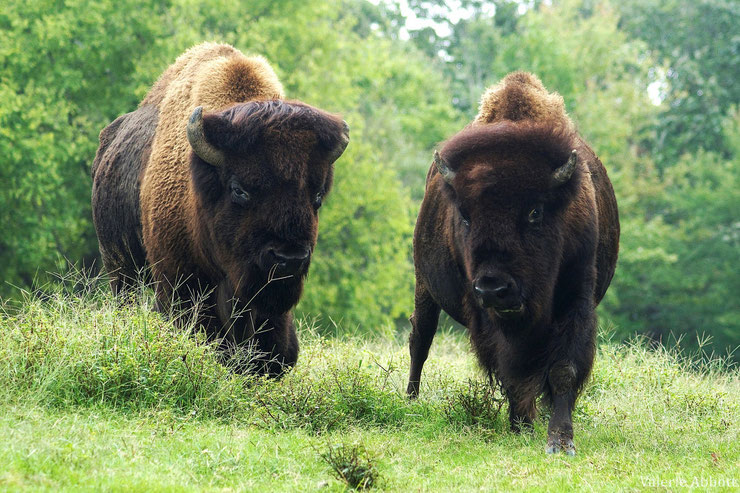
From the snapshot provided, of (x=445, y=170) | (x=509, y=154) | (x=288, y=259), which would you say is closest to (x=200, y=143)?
(x=288, y=259)

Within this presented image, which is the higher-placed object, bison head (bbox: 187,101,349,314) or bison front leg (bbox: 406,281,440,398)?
bison head (bbox: 187,101,349,314)

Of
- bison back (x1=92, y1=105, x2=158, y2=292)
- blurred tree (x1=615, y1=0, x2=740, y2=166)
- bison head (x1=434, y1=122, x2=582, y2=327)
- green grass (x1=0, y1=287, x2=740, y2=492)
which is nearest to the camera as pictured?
green grass (x1=0, y1=287, x2=740, y2=492)

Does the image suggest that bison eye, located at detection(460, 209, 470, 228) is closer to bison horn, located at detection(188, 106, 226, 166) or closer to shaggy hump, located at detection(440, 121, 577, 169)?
shaggy hump, located at detection(440, 121, 577, 169)

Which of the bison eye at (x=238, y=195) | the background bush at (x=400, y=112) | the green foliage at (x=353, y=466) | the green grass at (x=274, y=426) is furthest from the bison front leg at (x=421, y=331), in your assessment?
the background bush at (x=400, y=112)

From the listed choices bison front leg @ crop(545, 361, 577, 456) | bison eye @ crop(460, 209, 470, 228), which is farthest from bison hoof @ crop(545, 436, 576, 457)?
bison eye @ crop(460, 209, 470, 228)

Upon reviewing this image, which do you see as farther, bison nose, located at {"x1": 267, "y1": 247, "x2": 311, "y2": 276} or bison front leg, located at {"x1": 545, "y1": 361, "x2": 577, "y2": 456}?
bison nose, located at {"x1": 267, "y1": 247, "x2": 311, "y2": 276}

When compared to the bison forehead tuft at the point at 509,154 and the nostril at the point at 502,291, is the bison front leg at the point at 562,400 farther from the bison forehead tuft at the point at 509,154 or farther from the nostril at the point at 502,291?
the bison forehead tuft at the point at 509,154

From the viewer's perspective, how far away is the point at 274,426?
6.42 metres

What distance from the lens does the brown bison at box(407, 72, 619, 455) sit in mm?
6363

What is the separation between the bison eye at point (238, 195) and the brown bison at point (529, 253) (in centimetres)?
149

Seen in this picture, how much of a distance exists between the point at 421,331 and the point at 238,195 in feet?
8.64

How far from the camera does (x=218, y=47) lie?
9.22 metres

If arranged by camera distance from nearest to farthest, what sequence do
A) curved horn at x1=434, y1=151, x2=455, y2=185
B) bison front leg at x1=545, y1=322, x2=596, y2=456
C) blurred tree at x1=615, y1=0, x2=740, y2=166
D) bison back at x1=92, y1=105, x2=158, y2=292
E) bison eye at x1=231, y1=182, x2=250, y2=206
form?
bison front leg at x1=545, y1=322, x2=596, y2=456 → curved horn at x1=434, y1=151, x2=455, y2=185 → bison eye at x1=231, y1=182, x2=250, y2=206 → bison back at x1=92, y1=105, x2=158, y2=292 → blurred tree at x1=615, y1=0, x2=740, y2=166

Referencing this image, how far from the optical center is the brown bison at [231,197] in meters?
6.86
